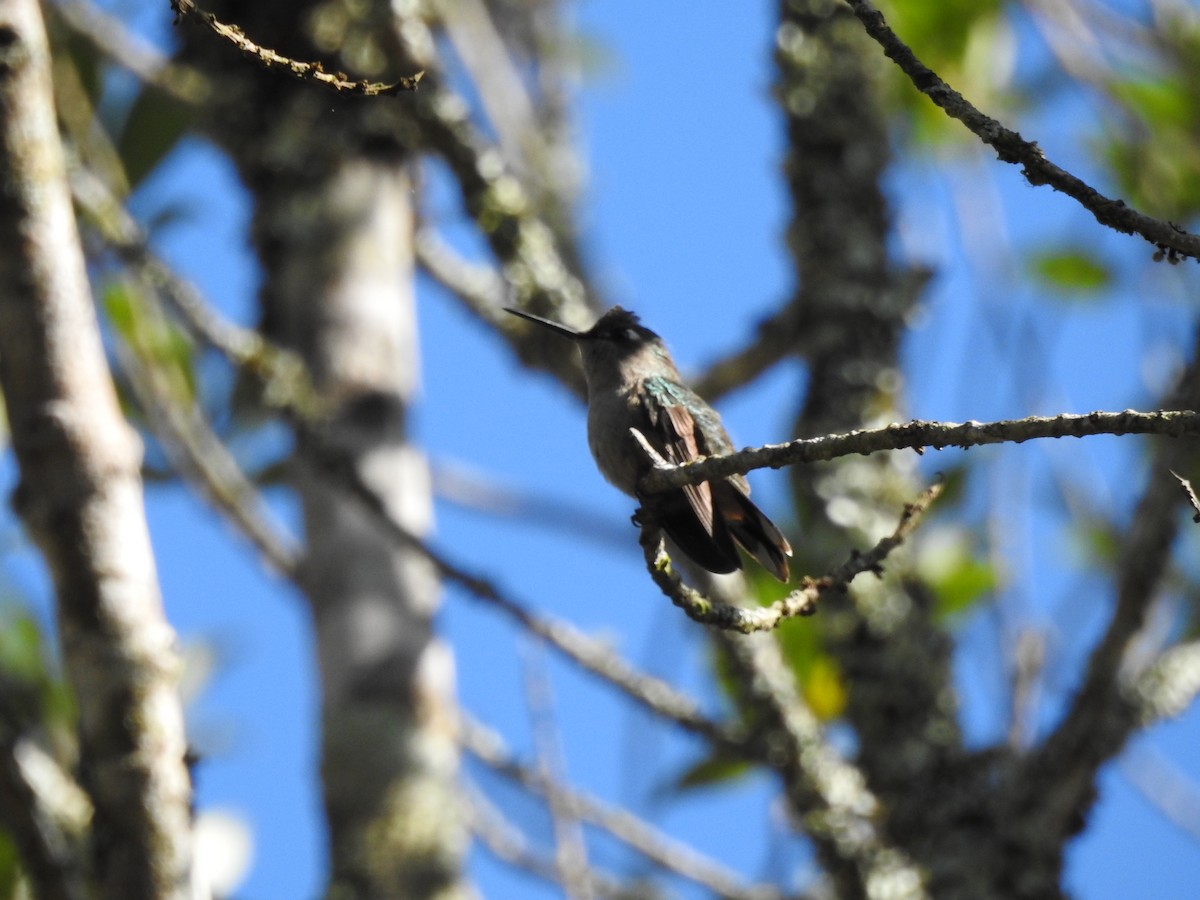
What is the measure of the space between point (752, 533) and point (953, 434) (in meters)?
1.45

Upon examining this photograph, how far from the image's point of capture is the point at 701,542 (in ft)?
10.5

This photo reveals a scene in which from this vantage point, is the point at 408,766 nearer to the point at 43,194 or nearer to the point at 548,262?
the point at 548,262

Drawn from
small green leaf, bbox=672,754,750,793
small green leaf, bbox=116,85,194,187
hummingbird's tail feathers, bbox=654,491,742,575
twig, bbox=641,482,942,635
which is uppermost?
small green leaf, bbox=116,85,194,187

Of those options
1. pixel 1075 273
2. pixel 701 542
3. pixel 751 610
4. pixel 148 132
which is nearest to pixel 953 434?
pixel 751 610

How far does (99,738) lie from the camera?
7.54ft

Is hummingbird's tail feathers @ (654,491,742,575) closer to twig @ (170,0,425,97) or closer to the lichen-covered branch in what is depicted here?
the lichen-covered branch

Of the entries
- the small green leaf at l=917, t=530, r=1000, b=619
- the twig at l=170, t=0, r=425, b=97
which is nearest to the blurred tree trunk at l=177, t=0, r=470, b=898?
the twig at l=170, t=0, r=425, b=97

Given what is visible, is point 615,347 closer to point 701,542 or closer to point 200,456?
point 701,542

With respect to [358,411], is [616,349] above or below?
below

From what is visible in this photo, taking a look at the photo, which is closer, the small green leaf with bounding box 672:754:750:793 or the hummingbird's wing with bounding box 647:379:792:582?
the hummingbird's wing with bounding box 647:379:792:582

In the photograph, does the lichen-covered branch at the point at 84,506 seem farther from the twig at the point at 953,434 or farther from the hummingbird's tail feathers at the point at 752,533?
the hummingbird's tail feathers at the point at 752,533

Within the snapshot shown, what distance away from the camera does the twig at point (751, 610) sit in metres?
2.30

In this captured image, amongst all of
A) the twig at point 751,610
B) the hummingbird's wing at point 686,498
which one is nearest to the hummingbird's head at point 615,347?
the hummingbird's wing at point 686,498

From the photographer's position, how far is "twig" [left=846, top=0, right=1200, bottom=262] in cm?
173
